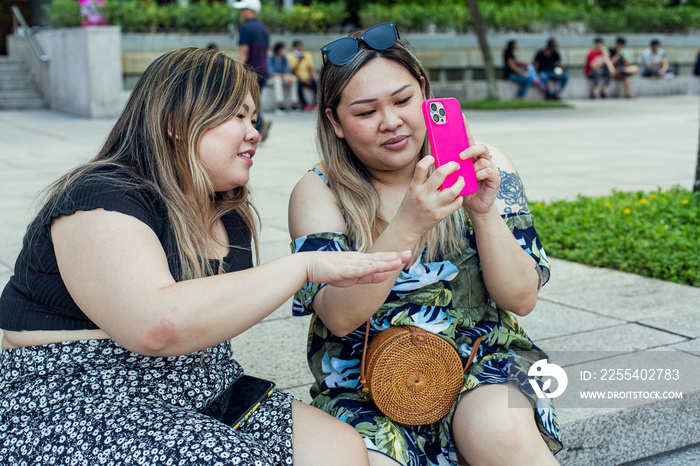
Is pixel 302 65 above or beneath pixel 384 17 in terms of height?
beneath

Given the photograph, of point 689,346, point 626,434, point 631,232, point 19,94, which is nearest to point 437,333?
point 626,434

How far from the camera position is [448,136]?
198 centimetres

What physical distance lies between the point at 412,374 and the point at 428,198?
1.88ft

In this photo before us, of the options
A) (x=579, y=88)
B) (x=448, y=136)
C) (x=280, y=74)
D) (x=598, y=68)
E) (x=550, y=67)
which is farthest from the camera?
(x=579, y=88)

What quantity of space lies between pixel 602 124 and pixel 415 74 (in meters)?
13.1

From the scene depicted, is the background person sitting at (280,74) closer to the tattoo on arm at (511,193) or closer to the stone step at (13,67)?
the stone step at (13,67)

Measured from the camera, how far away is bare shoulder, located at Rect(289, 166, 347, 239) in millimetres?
2264

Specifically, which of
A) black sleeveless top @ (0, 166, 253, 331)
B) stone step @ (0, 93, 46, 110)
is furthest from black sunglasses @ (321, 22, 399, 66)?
stone step @ (0, 93, 46, 110)

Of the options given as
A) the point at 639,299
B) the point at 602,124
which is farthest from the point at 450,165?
the point at 602,124

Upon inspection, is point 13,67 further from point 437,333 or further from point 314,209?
point 437,333

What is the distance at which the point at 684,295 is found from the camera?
410cm

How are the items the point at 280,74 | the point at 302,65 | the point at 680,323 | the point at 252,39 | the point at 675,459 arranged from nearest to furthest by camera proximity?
the point at 675,459 → the point at 680,323 → the point at 252,39 → the point at 280,74 → the point at 302,65

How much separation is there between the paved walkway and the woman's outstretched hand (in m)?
0.91

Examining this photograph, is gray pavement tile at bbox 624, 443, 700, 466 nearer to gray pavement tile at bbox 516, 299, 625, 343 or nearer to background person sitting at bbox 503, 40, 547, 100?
gray pavement tile at bbox 516, 299, 625, 343
